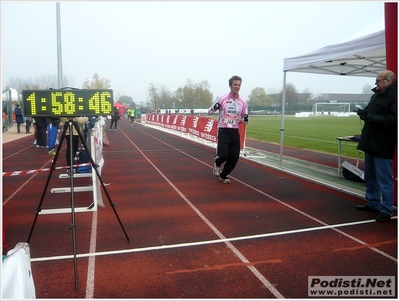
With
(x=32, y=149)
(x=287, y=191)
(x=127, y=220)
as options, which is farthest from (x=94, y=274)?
(x=32, y=149)

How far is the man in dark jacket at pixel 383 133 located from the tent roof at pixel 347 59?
146 centimetres

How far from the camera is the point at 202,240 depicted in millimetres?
4371

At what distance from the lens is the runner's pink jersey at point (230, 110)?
744 centimetres

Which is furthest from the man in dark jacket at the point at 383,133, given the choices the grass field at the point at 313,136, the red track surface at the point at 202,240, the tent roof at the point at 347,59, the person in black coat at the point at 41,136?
the person in black coat at the point at 41,136

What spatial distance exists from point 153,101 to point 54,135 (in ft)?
231

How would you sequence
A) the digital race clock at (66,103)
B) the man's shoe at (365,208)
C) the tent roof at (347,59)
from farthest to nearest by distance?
the tent roof at (347,59)
the man's shoe at (365,208)
the digital race clock at (66,103)

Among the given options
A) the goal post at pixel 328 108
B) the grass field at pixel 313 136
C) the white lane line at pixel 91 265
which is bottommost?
the white lane line at pixel 91 265

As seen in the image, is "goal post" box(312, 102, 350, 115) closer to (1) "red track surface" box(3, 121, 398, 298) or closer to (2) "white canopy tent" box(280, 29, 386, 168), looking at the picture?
(2) "white canopy tent" box(280, 29, 386, 168)

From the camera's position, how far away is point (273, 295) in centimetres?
310

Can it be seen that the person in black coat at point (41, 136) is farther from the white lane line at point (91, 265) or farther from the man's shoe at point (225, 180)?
the white lane line at point (91, 265)

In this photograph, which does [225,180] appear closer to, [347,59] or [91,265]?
[347,59]

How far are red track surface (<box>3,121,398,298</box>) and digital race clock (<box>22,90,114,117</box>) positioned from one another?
1.54m

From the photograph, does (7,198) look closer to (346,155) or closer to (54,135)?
(54,135)

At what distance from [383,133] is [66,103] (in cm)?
417
